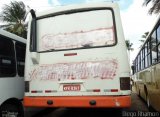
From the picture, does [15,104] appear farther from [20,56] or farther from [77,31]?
[77,31]

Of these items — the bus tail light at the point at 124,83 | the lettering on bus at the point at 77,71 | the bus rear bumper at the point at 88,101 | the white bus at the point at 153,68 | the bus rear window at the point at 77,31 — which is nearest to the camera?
the bus rear bumper at the point at 88,101

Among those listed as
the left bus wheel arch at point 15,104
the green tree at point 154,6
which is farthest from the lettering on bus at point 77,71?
the green tree at point 154,6

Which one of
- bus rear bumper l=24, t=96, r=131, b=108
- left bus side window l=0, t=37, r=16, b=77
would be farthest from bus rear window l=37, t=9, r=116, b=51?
bus rear bumper l=24, t=96, r=131, b=108

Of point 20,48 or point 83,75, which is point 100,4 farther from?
point 20,48

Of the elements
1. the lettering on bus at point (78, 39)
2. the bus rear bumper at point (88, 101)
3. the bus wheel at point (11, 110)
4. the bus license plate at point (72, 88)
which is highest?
the lettering on bus at point (78, 39)

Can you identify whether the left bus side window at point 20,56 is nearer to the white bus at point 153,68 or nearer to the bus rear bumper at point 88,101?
the bus rear bumper at point 88,101

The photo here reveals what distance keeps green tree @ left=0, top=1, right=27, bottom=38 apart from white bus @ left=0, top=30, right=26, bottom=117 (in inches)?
643

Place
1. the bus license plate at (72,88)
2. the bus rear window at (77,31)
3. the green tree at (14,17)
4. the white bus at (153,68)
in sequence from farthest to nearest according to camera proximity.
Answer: the green tree at (14,17) → the white bus at (153,68) → the bus rear window at (77,31) → the bus license plate at (72,88)

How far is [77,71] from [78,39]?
30.7 inches

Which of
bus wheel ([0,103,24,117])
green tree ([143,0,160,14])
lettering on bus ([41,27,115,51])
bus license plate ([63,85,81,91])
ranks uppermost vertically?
green tree ([143,0,160,14])

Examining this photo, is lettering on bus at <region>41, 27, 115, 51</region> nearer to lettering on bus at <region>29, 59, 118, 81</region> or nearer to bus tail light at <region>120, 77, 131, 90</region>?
lettering on bus at <region>29, 59, 118, 81</region>

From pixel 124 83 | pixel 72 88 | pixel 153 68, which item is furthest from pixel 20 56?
pixel 153 68

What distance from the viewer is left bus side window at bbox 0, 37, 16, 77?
25.4 feet

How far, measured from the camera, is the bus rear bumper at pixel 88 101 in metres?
7.49
